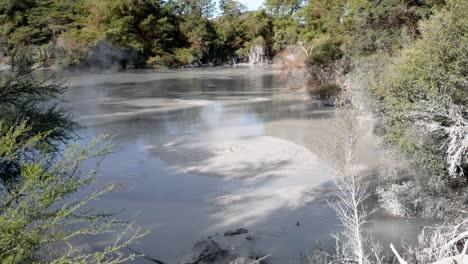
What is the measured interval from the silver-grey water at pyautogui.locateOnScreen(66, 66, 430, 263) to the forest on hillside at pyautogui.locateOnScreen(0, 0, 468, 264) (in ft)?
2.26

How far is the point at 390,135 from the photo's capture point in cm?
980

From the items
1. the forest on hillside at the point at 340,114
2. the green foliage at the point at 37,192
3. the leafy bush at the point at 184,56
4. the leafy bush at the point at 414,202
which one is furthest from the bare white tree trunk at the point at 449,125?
the leafy bush at the point at 184,56

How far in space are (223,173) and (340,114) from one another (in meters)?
3.86

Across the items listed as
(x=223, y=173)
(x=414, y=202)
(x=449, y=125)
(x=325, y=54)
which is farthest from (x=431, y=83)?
(x=325, y=54)

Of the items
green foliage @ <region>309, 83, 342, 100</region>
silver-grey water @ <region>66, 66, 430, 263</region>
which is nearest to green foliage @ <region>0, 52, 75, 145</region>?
silver-grey water @ <region>66, 66, 430, 263</region>

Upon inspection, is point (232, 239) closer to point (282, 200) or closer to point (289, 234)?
point (289, 234)

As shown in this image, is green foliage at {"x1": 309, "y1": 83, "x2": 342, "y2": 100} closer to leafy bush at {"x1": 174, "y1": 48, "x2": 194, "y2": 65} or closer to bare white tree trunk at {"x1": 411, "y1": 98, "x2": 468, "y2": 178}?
bare white tree trunk at {"x1": 411, "y1": 98, "x2": 468, "y2": 178}

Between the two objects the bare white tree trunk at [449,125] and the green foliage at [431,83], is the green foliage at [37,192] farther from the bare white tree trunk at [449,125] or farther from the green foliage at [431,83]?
the green foliage at [431,83]

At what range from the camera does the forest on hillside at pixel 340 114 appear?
3893 millimetres

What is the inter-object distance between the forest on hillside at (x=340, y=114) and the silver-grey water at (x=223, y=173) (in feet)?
2.26

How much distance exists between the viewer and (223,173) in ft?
38.0

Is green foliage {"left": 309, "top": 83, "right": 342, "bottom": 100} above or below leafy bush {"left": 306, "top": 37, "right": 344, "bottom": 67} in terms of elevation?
below

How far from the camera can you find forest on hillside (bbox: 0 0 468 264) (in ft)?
12.8

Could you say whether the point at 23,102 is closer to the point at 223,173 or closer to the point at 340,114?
the point at 223,173
